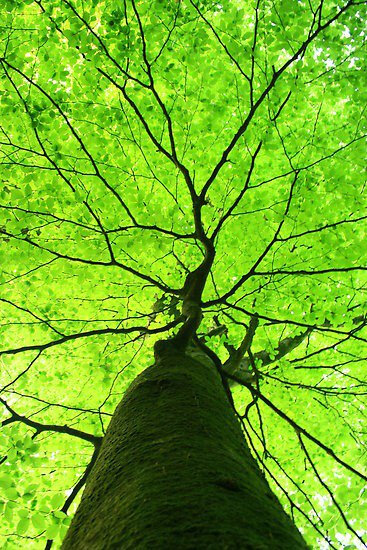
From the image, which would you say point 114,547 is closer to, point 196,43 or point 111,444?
point 111,444

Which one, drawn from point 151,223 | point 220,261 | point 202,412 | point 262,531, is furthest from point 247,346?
point 262,531

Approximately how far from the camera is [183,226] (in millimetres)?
4156

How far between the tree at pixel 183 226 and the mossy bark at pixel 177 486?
14 millimetres

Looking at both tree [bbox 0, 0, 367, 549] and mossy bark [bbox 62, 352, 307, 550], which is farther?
tree [bbox 0, 0, 367, 549]

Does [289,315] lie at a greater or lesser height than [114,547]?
greater

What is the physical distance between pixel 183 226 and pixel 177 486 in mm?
3184

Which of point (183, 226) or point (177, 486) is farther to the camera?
point (183, 226)

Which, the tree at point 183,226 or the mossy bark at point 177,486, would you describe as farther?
the tree at point 183,226

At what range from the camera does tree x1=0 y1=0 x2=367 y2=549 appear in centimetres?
217

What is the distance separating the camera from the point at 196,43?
3.16 metres

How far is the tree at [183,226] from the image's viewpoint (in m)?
2.17

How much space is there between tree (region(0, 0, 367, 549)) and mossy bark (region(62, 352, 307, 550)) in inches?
0.6

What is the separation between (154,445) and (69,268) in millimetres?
2916

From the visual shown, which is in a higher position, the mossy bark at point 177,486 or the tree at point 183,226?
the tree at point 183,226
